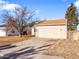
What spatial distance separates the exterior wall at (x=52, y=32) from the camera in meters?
43.5

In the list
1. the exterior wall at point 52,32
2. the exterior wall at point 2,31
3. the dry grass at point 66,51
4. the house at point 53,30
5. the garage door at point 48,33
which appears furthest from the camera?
the exterior wall at point 2,31

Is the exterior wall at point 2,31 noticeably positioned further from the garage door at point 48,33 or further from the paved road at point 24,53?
the paved road at point 24,53

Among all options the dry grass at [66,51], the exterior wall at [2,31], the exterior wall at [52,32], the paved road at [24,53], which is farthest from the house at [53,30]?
the dry grass at [66,51]

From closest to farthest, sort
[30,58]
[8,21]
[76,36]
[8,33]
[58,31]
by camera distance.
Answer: [30,58] → [76,36] → [58,31] → [8,21] → [8,33]

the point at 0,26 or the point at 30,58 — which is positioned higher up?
the point at 0,26

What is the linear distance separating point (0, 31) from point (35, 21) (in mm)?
13625

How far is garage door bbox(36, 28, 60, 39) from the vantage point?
4416cm

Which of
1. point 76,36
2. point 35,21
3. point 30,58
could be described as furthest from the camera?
point 35,21

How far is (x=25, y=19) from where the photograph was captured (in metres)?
48.7

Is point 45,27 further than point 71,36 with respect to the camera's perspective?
Yes

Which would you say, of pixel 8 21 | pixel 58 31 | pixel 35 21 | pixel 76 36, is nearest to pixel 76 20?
pixel 35 21

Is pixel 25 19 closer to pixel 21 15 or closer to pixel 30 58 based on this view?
pixel 21 15

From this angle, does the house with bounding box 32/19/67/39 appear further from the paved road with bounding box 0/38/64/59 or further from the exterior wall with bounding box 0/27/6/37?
the paved road with bounding box 0/38/64/59

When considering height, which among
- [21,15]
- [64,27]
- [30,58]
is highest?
[21,15]
